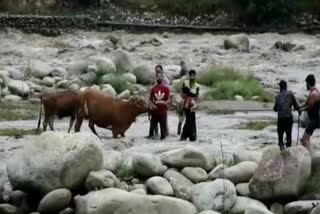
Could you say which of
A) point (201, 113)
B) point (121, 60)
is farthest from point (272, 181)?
point (121, 60)

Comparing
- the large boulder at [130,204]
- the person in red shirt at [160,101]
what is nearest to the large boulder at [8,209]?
the large boulder at [130,204]

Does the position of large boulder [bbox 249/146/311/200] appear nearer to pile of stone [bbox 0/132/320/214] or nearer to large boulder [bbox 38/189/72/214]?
pile of stone [bbox 0/132/320/214]

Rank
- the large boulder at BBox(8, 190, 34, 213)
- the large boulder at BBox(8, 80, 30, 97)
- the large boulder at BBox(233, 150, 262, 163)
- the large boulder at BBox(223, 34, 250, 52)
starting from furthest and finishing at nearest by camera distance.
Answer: the large boulder at BBox(223, 34, 250, 52), the large boulder at BBox(8, 80, 30, 97), the large boulder at BBox(233, 150, 262, 163), the large boulder at BBox(8, 190, 34, 213)

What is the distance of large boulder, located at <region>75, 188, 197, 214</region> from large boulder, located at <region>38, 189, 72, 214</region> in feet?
1.15

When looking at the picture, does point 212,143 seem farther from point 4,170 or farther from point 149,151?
point 4,170

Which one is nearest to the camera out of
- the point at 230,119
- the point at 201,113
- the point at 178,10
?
the point at 230,119

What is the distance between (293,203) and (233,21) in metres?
36.1

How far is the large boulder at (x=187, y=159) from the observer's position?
654 inches

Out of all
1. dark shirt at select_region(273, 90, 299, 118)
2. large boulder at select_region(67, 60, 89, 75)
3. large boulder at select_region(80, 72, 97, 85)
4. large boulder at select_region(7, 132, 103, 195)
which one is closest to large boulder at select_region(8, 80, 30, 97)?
large boulder at select_region(80, 72, 97, 85)

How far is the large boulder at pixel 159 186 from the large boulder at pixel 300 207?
198 centimetres

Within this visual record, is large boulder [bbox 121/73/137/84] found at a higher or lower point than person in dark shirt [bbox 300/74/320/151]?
lower

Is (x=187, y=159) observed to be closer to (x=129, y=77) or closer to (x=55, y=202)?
(x=55, y=202)

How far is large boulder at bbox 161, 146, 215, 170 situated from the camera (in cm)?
1661

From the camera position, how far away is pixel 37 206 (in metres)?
15.8
